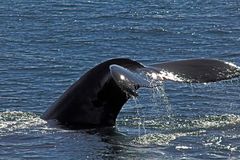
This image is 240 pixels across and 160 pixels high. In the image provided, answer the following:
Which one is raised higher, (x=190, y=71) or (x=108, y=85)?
(x=190, y=71)

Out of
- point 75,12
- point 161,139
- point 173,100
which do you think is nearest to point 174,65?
point 161,139

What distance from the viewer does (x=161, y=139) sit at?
1038cm

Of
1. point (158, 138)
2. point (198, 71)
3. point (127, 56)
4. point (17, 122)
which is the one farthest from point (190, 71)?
point (127, 56)

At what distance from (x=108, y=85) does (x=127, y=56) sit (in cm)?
1067

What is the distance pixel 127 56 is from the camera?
20672mm

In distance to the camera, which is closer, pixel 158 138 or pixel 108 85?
pixel 108 85

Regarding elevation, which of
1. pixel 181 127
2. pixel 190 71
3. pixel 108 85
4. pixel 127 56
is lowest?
pixel 127 56

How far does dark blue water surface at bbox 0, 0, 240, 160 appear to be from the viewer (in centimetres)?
990

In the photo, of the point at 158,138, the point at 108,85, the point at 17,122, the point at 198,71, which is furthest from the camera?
the point at 17,122

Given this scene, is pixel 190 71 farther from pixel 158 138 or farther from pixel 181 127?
pixel 181 127

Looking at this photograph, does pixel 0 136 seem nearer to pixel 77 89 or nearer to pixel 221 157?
pixel 77 89

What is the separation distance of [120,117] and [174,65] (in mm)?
3552

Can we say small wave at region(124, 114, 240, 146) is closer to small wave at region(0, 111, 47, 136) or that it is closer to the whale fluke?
the whale fluke

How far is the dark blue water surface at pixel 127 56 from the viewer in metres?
9.90
